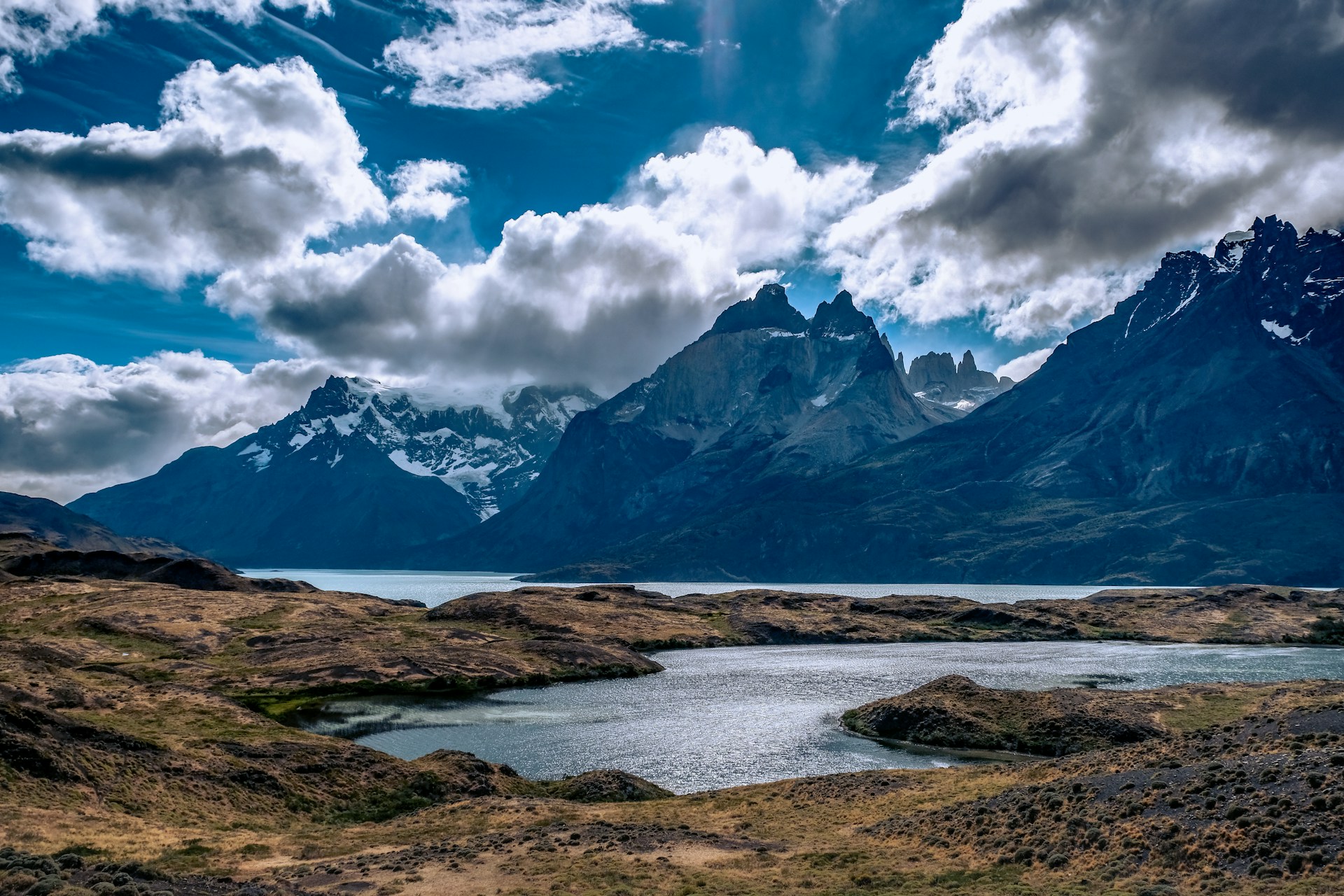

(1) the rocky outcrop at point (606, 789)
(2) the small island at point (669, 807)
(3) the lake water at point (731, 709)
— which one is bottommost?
(3) the lake water at point (731, 709)

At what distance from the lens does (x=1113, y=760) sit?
60.5m

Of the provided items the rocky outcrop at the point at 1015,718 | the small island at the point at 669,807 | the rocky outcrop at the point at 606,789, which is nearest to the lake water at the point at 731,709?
the rocky outcrop at the point at 1015,718

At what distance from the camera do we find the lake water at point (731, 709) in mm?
86062

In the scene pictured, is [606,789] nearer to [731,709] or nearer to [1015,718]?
[731,709]

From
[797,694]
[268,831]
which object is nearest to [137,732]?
[268,831]

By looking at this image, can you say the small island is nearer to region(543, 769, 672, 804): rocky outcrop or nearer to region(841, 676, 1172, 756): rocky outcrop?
region(543, 769, 672, 804): rocky outcrop

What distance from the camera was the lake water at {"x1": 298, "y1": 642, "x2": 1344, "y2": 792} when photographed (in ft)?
282

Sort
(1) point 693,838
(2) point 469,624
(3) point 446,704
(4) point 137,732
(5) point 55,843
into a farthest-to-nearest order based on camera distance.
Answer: (2) point 469,624
(3) point 446,704
(4) point 137,732
(1) point 693,838
(5) point 55,843

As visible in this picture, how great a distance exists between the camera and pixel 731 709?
11450 centimetres

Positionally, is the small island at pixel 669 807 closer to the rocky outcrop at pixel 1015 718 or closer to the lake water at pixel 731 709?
the rocky outcrop at pixel 1015 718

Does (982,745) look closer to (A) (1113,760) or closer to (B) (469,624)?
(A) (1113,760)

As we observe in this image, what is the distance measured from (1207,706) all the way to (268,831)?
294ft

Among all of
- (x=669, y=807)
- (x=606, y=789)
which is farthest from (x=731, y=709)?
(x=669, y=807)

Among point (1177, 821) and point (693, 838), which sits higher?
point (1177, 821)
